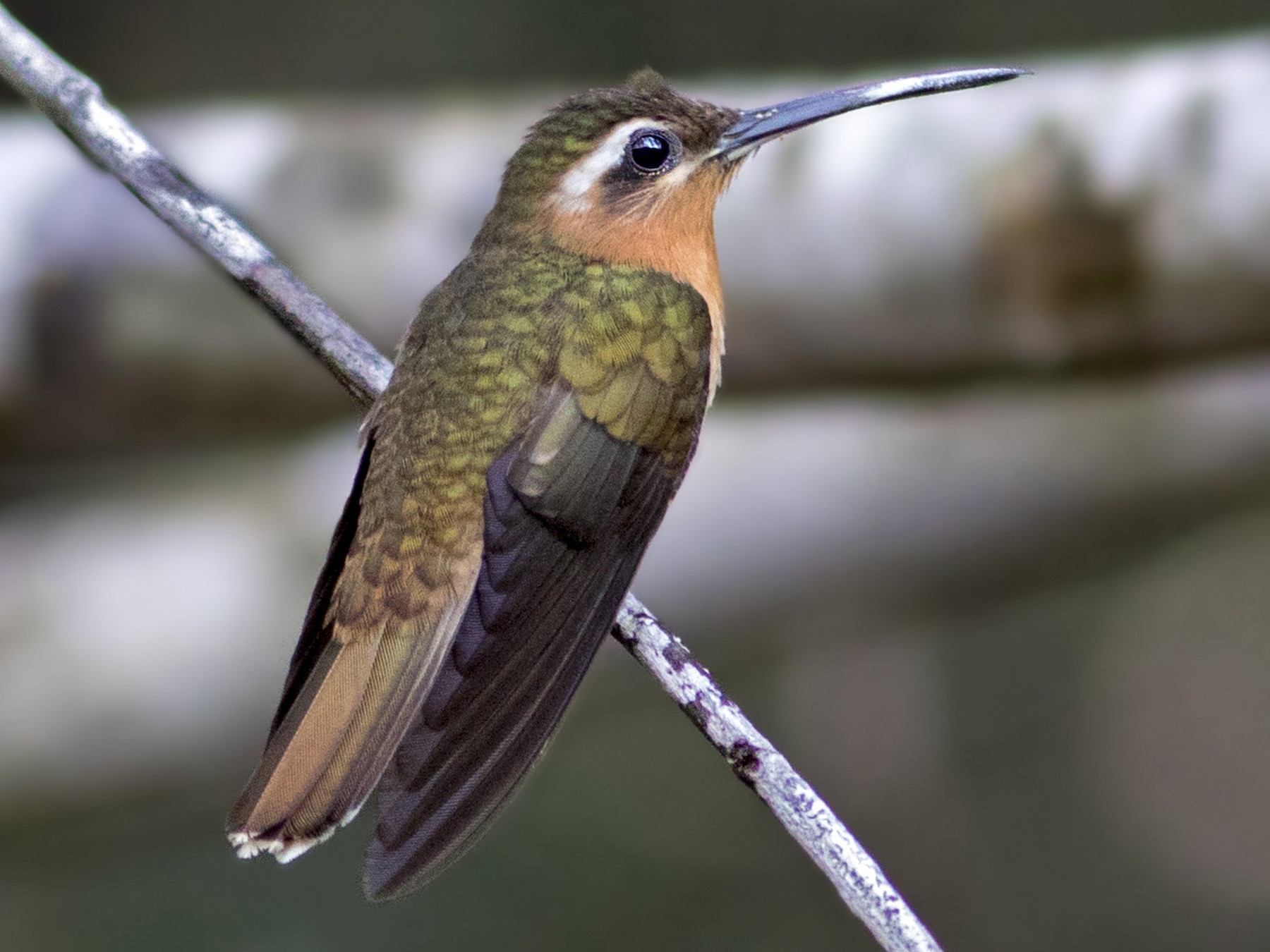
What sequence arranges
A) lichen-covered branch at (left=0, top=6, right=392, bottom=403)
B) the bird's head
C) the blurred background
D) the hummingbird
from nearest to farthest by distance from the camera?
the hummingbird → lichen-covered branch at (left=0, top=6, right=392, bottom=403) → the bird's head → the blurred background

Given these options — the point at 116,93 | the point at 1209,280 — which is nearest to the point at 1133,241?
the point at 1209,280

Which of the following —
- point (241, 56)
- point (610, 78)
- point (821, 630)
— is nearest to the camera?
point (821, 630)

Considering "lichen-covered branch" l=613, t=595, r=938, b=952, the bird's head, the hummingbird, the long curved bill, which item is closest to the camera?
"lichen-covered branch" l=613, t=595, r=938, b=952

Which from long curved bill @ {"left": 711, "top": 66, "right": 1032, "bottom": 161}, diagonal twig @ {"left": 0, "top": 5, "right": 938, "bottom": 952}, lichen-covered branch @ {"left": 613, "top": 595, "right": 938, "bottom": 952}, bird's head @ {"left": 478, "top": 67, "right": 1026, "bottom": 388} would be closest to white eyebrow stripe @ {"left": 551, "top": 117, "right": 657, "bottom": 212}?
bird's head @ {"left": 478, "top": 67, "right": 1026, "bottom": 388}

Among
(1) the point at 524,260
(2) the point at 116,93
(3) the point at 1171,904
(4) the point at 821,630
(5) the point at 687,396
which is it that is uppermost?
(2) the point at 116,93

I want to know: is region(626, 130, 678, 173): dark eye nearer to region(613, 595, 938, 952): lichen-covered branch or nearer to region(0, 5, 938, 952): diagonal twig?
region(0, 5, 938, 952): diagonal twig

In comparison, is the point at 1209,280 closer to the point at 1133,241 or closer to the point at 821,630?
the point at 1133,241

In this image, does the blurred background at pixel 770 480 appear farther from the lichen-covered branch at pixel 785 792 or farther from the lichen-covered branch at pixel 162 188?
the lichen-covered branch at pixel 785 792
